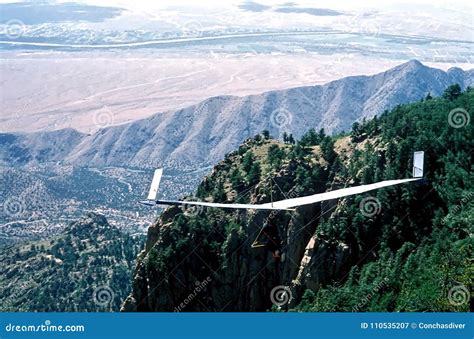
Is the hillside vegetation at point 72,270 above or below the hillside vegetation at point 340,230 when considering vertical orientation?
below

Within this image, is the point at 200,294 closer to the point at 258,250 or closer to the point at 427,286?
the point at 258,250

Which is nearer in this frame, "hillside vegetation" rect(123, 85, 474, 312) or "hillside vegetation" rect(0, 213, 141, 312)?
"hillside vegetation" rect(123, 85, 474, 312)

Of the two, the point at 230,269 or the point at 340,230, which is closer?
the point at 340,230

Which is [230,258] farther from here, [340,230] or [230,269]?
[340,230]

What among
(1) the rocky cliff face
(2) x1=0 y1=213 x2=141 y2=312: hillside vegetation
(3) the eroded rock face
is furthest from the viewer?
(2) x1=0 y1=213 x2=141 y2=312: hillside vegetation

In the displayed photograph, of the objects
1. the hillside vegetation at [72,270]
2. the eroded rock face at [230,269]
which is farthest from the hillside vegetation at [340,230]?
the hillside vegetation at [72,270]

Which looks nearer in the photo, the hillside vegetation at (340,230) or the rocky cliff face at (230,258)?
the hillside vegetation at (340,230)

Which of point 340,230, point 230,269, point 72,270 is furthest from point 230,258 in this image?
point 72,270

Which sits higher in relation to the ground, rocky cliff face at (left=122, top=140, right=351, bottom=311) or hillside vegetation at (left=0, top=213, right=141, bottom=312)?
rocky cliff face at (left=122, top=140, right=351, bottom=311)

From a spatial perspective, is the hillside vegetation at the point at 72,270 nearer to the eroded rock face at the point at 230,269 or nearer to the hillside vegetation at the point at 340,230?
the hillside vegetation at the point at 340,230

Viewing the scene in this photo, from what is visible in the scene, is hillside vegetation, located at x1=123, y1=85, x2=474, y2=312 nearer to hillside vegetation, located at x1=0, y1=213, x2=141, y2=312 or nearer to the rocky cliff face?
the rocky cliff face

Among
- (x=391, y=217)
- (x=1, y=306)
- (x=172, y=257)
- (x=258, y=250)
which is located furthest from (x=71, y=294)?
(x=391, y=217)

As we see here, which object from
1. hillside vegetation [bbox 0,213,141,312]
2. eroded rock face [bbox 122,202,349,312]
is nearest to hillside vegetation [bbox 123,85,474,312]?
eroded rock face [bbox 122,202,349,312]
